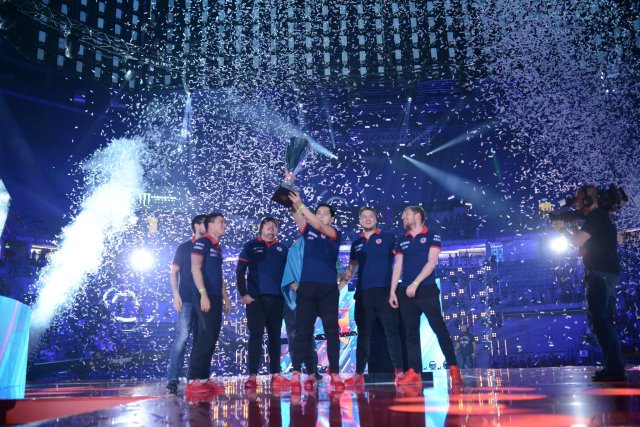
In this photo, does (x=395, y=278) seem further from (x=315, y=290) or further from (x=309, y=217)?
(x=309, y=217)

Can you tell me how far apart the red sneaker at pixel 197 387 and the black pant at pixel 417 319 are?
7.03ft

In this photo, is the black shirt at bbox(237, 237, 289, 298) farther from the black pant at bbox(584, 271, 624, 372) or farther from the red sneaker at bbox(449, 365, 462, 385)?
the black pant at bbox(584, 271, 624, 372)

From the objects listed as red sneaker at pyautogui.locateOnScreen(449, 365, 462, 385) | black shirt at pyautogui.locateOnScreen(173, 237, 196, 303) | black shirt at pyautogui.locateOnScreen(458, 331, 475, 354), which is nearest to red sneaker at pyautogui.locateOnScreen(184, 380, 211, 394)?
black shirt at pyautogui.locateOnScreen(173, 237, 196, 303)

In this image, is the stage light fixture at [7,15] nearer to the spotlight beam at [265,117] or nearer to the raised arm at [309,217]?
the spotlight beam at [265,117]

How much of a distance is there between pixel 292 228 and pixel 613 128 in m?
12.3

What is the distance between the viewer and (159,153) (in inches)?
864

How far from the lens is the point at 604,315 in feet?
15.7

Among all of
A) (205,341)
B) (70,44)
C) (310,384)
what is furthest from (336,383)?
(70,44)

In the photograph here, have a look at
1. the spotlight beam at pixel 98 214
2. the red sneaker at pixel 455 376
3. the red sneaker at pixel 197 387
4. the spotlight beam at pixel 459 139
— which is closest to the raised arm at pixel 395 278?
the red sneaker at pixel 455 376

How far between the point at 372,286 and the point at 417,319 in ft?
2.01

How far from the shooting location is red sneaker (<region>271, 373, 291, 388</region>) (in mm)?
5324

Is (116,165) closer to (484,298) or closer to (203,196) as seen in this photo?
(203,196)

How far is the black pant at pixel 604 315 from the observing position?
15.5ft

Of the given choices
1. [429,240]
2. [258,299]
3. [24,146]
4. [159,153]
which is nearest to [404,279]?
[429,240]
